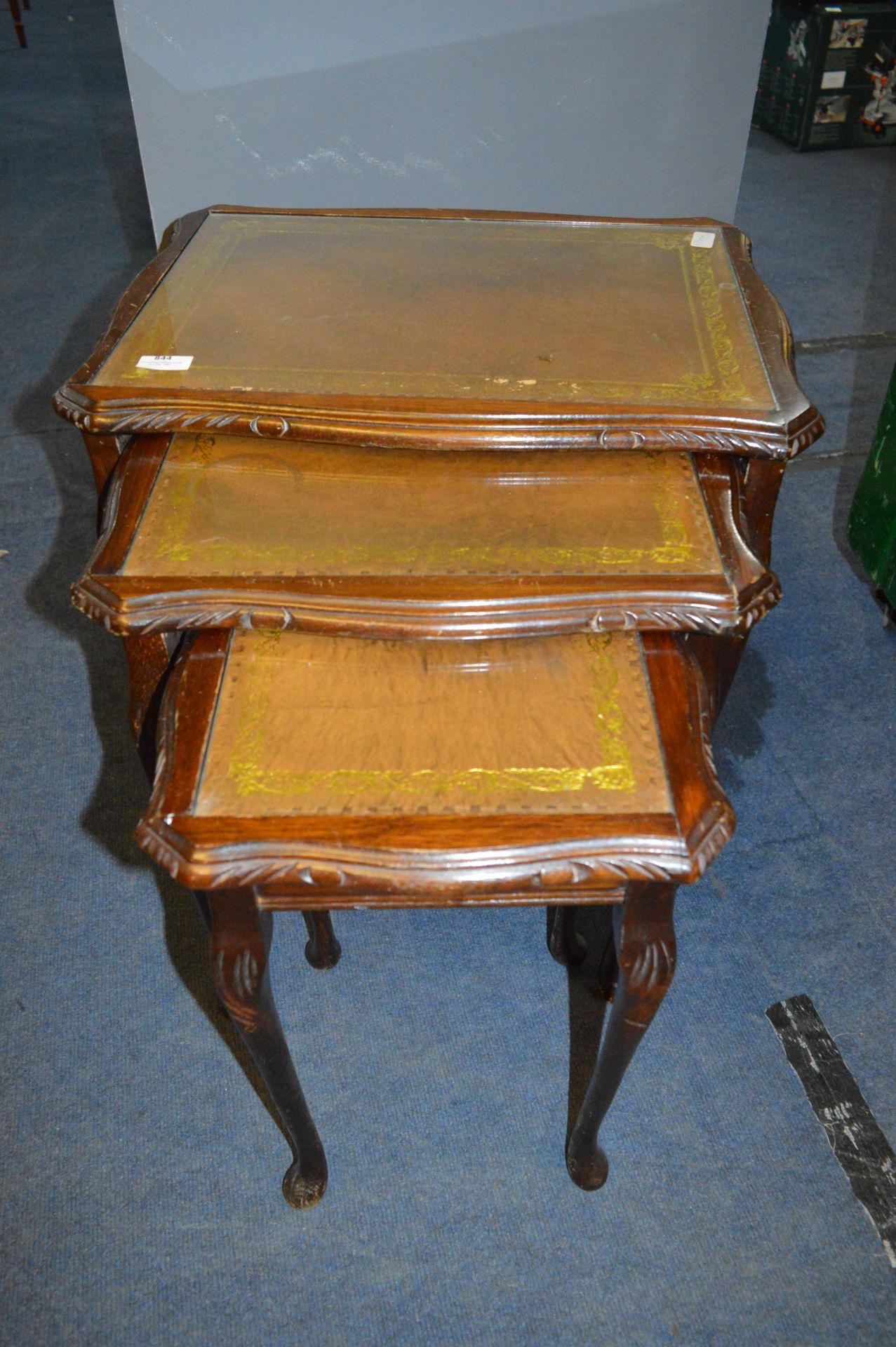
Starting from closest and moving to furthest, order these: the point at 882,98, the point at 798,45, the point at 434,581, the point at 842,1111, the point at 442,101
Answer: the point at 434,581, the point at 842,1111, the point at 442,101, the point at 798,45, the point at 882,98

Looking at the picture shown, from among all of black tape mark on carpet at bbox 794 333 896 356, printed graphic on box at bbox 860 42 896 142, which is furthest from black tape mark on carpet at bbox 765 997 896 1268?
printed graphic on box at bbox 860 42 896 142

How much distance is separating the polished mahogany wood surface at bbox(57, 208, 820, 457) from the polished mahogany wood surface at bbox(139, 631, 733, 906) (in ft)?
0.97

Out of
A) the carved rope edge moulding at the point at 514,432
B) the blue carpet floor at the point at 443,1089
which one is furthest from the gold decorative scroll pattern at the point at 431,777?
the blue carpet floor at the point at 443,1089

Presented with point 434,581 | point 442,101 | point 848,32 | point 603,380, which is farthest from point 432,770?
point 848,32

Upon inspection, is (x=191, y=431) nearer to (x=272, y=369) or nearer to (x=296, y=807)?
(x=272, y=369)

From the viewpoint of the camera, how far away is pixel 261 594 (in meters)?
1.12

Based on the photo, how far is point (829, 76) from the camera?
4.27 m

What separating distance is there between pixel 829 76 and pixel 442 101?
2428 millimetres

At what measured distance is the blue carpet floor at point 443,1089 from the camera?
4.10ft

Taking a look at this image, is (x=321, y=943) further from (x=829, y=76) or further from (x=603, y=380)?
(x=829, y=76)

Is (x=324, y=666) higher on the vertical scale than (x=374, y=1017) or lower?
higher

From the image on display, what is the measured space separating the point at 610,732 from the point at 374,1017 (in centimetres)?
69

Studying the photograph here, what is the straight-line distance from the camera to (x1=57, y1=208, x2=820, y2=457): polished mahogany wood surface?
129cm

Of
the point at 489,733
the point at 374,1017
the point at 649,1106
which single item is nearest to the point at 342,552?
the point at 489,733
